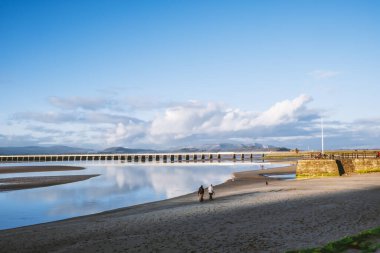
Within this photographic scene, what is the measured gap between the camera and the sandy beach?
13555 millimetres

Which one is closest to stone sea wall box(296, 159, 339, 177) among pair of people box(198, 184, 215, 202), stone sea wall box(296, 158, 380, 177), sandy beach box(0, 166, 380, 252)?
stone sea wall box(296, 158, 380, 177)

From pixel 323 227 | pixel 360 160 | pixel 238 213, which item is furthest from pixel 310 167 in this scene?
pixel 323 227

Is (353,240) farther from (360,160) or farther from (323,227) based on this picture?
(360,160)

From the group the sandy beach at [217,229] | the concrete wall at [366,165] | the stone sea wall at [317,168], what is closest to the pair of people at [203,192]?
the sandy beach at [217,229]

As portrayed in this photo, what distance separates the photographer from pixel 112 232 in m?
17.2

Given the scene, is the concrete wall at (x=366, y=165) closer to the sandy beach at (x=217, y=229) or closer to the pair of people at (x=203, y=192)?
the sandy beach at (x=217, y=229)

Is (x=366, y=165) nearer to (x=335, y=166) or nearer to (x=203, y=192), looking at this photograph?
(x=335, y=166)

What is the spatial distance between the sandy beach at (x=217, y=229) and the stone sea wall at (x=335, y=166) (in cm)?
2028

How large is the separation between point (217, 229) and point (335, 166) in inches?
1231

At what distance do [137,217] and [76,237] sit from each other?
4.93 meters

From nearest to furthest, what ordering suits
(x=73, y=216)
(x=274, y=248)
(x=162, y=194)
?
Answer: (x=274, y=248) → (x=73, y=216) → (x=162, y=194)

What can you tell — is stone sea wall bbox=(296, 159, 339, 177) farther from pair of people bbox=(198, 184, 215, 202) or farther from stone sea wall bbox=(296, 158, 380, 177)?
pair of people bbox=(198, 184, 215, 202)

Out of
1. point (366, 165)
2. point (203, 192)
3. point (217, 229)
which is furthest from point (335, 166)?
point (217, 229)

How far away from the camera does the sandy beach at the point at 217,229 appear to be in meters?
13.6
